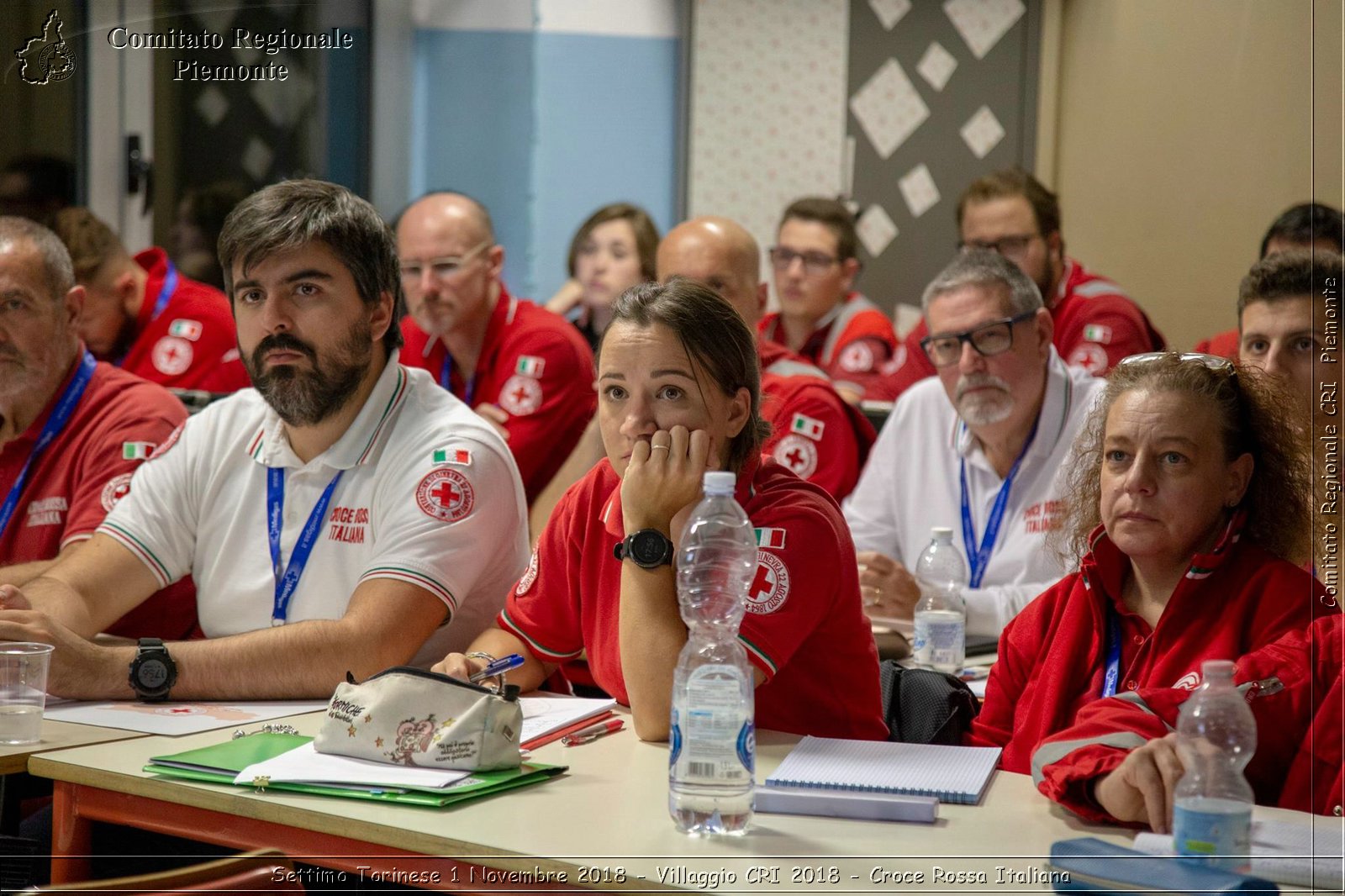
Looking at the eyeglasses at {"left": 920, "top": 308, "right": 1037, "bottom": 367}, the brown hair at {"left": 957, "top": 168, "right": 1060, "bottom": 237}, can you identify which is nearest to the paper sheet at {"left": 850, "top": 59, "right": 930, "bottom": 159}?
the brown hair at {"left": 957, "top": 168, "right": 1060, "bottom": 237}

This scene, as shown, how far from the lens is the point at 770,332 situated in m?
5.72

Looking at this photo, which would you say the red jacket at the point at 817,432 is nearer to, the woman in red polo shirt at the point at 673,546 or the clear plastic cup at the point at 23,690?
the woman in red polo shirt at the point at 673,546

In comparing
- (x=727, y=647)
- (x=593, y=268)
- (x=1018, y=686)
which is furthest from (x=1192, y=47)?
(x=727, y=647)

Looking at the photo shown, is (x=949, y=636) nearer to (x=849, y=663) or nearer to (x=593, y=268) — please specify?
(x=849, y=663)

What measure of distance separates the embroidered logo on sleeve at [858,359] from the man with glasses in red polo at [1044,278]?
0.49 ft

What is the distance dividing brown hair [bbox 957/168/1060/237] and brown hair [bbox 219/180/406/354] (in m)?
2.97

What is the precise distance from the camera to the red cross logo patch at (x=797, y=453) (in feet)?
12.5

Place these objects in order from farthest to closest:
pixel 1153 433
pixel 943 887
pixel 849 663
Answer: pixel 849 663
pixel 1153 433
pixel 943 887

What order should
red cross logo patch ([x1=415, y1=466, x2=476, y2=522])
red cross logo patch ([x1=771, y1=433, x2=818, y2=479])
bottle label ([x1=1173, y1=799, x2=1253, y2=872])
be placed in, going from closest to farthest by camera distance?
1. bottle label ([x1=1173, y1=799, x2=1253, y2=872])
2. red cross logo patch ([x1=415, y1=466, x2=476, y2=522])
3. red cross logo patch ([x1=771, y1=433, x2=818, y2=479])

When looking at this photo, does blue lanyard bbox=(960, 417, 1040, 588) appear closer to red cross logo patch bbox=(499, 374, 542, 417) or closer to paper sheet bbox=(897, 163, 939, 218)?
red cross logo patch bbox=(499, 374, 542, 417)

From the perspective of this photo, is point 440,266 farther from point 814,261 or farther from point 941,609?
point 941,609

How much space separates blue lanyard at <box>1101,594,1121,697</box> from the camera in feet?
6.44

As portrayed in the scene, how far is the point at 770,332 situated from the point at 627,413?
3671 millimetres

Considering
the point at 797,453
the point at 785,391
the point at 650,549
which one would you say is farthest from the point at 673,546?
the point at 785,391
